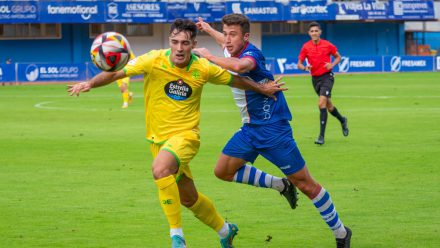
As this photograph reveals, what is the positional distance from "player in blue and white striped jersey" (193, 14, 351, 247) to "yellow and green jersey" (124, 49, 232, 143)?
165 mm

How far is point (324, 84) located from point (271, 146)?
1031 centimetres

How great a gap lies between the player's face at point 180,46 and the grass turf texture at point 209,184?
6.61ft

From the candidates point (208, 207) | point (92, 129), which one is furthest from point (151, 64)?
point (92, 129)

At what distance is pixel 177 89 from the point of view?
30.4ft

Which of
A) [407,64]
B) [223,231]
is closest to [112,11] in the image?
[407,64]

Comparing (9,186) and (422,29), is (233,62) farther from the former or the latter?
(422,29)

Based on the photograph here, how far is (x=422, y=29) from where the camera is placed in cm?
7625

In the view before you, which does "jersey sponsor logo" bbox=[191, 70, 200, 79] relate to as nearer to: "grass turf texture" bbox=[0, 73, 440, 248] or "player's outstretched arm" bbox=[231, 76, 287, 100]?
"player's outstretched arm" bbox=[231, 76, 287, 100]

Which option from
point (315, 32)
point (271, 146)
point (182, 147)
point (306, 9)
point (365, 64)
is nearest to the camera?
point (182, 147)

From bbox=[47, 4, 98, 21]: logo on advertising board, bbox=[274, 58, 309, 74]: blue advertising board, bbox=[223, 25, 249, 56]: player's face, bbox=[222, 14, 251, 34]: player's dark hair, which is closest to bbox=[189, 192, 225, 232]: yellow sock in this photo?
bbox=[223, 25, 249, 56]: player's face

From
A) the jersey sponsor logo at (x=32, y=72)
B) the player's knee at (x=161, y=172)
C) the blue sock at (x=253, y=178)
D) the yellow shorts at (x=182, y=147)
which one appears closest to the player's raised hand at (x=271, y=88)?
the yellow shorts at (x=182, y=147)

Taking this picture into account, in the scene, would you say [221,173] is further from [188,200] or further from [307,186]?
[307,186]

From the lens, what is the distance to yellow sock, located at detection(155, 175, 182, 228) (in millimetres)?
8891

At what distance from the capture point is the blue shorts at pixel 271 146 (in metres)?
9.60
